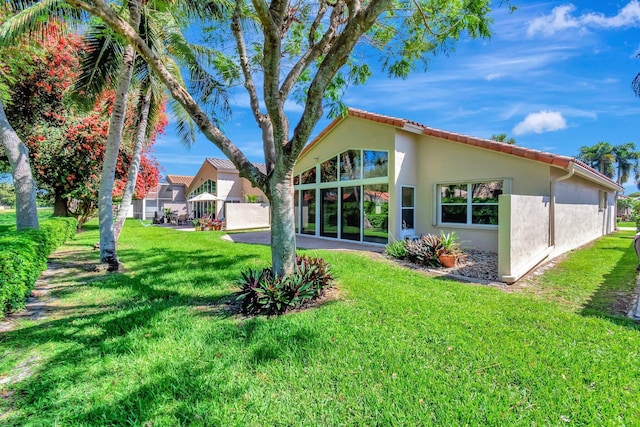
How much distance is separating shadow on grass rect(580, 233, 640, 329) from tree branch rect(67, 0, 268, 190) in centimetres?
672

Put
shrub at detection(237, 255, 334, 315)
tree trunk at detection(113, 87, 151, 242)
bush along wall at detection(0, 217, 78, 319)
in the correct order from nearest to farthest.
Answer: bush along wall at detection(0, 217, 78, 319) < shrub at detection(237, 255, 334, 315) < tree trunk at detection(113, 87, 151, 242)

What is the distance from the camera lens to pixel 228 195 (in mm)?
29891

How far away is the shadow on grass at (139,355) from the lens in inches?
116

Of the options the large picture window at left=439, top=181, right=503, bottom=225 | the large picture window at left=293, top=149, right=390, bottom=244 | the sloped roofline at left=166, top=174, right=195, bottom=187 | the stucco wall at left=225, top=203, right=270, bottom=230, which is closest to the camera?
the large picture window at left=439, top=181, right=503, bottom=225

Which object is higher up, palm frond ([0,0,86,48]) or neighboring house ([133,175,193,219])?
palm frond ([0,0,86,48])

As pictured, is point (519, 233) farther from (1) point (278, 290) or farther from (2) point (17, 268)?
(2) point (17, 268)

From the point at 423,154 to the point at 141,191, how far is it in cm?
1957

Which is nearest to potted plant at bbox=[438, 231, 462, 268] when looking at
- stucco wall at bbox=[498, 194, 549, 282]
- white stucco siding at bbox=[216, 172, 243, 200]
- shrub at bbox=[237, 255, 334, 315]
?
stucco wall at bbox=[498, 194, 549, 282]

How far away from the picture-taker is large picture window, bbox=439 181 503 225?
36.4 ft

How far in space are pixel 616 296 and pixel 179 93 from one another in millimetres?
9935

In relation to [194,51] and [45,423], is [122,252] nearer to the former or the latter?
[194,51]

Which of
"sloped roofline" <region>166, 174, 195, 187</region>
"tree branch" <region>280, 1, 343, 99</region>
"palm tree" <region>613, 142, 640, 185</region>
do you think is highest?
"palm tree" <region>613, 142, 640, 185</region>

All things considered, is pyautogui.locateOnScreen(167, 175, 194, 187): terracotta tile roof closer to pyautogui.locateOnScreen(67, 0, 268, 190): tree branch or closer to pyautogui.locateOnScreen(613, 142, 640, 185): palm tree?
pyautogui.locateOnScreen(67, 0, 268, 190): tree branch

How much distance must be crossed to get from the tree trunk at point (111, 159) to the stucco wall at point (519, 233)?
11.0 metres
